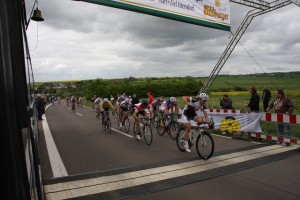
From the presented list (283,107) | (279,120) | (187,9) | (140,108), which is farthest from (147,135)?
(187,9)

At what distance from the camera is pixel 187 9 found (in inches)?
439

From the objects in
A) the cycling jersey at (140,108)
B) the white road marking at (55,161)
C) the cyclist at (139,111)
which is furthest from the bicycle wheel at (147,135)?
the white road marking at (55,161)

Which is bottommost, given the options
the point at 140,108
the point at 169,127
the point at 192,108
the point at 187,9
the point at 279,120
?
the point at 169,127

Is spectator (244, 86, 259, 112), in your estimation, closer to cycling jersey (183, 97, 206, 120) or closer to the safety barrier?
the safety barrier

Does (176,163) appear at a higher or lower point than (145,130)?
lower

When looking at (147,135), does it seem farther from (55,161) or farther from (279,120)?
(279,120)

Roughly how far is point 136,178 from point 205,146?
93.8 inches

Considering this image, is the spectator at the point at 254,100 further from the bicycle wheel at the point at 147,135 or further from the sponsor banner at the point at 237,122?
the bicycle wheel at the point at 147,135

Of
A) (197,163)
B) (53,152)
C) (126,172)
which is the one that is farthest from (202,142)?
(53,152)

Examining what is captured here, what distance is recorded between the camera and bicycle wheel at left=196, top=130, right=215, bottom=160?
7.40 meters

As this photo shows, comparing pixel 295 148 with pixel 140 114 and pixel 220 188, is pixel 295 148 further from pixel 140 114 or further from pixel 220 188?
pixel 140 114

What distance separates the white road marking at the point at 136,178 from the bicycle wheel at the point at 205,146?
18 centimetres

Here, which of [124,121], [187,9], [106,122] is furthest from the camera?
[124,121]

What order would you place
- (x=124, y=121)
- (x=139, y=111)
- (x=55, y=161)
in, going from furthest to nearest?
(x=124, y=121) → (x=139, y=111) → (x=55, y=161)
